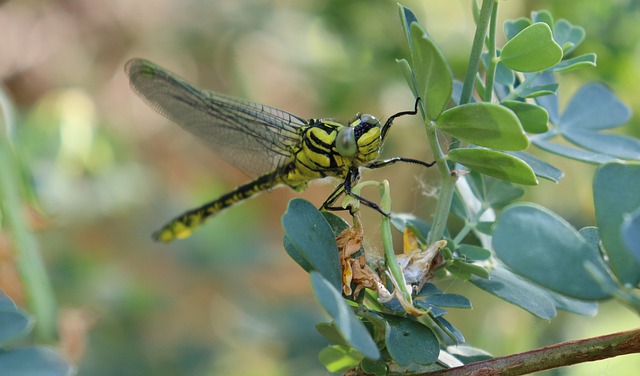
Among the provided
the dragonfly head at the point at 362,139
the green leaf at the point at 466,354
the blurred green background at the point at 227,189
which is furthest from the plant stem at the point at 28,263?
the green leaf at the point at 466,354

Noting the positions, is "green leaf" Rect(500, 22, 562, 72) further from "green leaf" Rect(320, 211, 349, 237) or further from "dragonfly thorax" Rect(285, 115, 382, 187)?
"dragonfly thorax" Rect(285, 115, 382, 187)

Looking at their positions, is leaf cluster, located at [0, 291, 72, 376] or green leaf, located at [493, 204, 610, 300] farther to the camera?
leaf cluster, located at [0, 291, 72, 376]

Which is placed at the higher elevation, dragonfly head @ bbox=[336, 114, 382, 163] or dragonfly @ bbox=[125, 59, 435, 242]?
dragonfly @ bbox=[125, 59, 435, 242]

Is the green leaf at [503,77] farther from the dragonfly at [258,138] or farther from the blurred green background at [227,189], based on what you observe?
the blurred green background at [227,189]

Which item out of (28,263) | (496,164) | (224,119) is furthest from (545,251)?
(224,119)

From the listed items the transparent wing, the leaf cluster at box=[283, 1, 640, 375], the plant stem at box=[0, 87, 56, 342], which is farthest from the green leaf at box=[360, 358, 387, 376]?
the transparent wing
